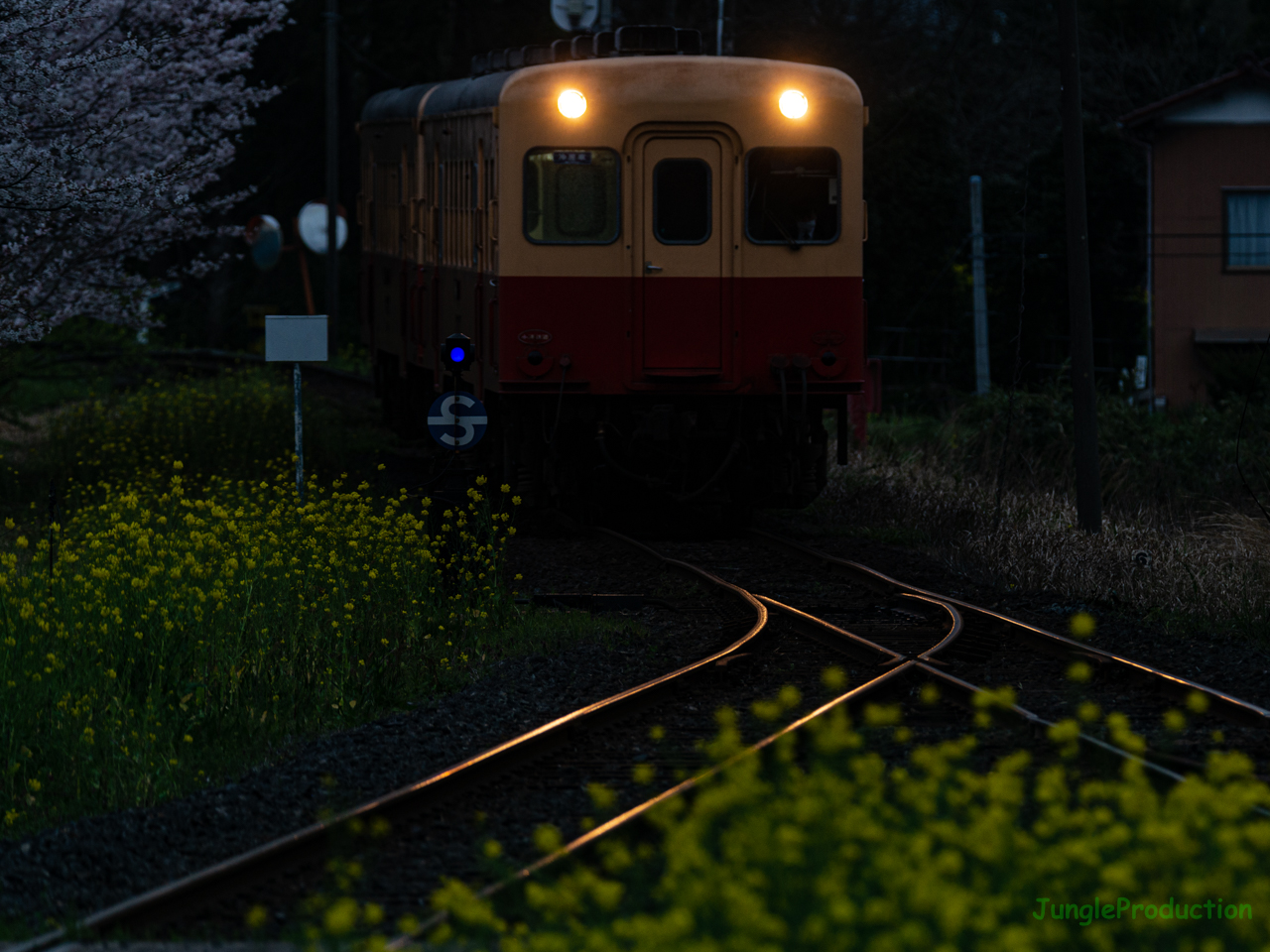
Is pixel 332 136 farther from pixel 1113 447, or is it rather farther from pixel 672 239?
pixel 672 239

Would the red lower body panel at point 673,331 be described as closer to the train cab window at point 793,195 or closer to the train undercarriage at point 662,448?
the train undercarriage at point 662,448

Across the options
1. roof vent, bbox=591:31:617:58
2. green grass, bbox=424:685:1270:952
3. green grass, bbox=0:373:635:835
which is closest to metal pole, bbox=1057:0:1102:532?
roof vent, bbox=591:31:617:58

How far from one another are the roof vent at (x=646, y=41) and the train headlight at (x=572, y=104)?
761mm

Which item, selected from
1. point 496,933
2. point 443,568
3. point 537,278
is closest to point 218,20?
point 537,278

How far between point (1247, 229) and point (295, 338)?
17511mm

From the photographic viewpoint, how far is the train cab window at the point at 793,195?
520 inches

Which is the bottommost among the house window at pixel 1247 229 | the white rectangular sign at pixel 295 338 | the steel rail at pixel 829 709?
the steel rail at pixel 829 709

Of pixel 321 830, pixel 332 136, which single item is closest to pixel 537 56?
pixel 321 830

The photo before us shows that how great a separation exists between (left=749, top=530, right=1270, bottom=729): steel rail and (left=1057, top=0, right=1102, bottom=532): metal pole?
76.7 inches

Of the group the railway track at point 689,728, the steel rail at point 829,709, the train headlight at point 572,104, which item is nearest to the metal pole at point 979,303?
the train headlight at point 572,104

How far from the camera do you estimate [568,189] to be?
13.2 m

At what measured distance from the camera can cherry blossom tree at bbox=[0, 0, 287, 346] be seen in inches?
520

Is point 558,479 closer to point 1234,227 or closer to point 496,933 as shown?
point 496,933

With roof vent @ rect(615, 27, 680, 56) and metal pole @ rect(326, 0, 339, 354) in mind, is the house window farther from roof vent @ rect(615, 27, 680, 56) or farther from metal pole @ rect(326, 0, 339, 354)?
roof vent @ rect(615, 27, 680, 56)
